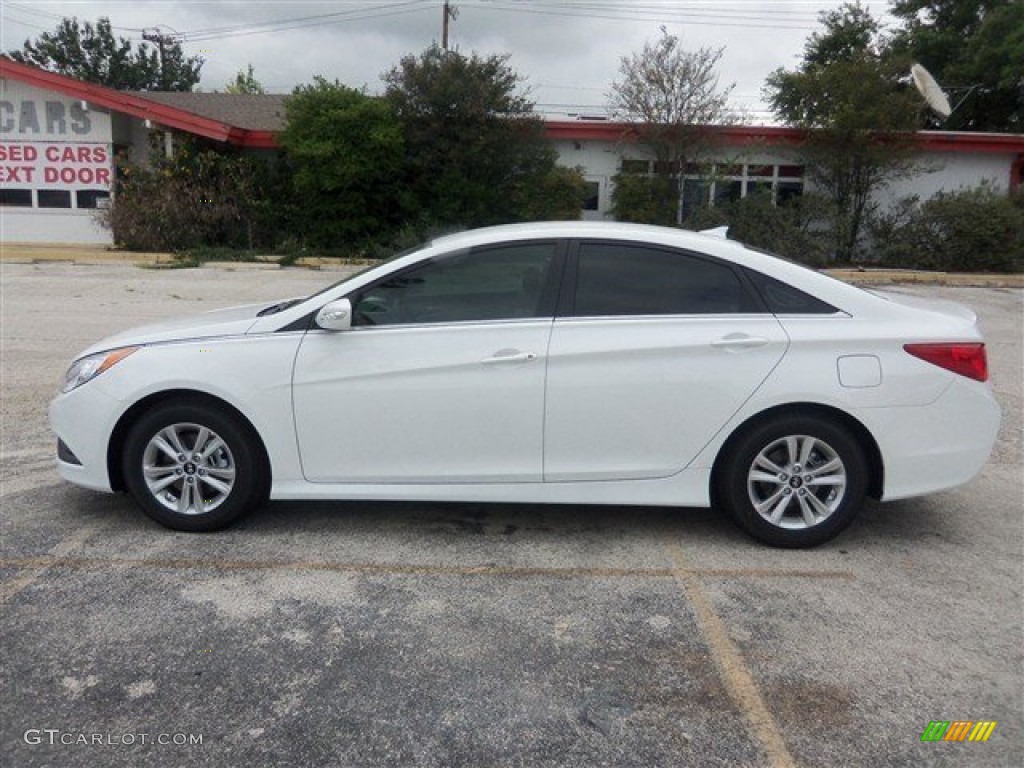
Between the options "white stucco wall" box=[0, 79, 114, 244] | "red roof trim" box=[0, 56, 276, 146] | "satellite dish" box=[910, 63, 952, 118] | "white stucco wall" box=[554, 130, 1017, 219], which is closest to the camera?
"satellite dish" box=[910, 63, 952, 118]

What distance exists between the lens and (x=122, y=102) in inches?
800

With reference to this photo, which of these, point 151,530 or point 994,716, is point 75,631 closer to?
point 151,530

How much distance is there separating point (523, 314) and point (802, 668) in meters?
2.10

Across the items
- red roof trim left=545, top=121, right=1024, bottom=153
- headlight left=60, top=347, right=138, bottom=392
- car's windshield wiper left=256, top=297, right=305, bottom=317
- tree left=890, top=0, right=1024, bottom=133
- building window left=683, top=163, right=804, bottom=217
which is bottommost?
headlight left=60, top=347, right=138, bottom=392

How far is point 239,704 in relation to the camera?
3121 millimetres

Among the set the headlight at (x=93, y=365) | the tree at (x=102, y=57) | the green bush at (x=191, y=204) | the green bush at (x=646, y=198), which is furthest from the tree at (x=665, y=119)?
the tree at (x=102, y=57)

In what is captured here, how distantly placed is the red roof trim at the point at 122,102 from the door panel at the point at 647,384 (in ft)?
59.8

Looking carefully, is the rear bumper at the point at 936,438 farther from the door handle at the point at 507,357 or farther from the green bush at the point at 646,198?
the green bush at the point at 646,198

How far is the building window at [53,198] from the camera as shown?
71.1 ft

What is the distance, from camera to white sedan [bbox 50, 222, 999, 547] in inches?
172

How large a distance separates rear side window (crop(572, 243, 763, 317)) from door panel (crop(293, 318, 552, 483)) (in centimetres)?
32

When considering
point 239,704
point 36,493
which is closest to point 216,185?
point 36,493

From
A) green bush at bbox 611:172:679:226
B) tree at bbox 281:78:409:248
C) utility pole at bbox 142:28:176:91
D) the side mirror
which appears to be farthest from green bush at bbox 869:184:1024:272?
utility pole at bbox 142:28:176:91

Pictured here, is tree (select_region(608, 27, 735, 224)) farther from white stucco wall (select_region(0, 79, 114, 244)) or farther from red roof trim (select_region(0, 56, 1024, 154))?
white stucco wall (select_region(0, 79, 114, 244))
